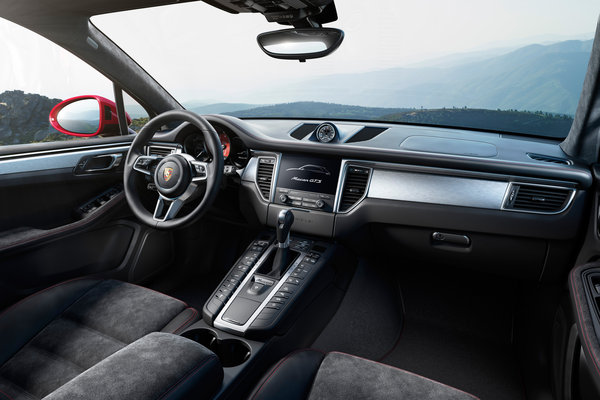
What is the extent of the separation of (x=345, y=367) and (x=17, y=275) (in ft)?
5.11

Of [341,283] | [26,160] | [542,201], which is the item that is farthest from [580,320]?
[26,160]

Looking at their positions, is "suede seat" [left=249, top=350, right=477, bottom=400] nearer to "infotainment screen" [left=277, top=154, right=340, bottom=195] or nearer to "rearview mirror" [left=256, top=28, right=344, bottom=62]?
"infotainment screen" [left=277, top=154, right=340, bottom=195]

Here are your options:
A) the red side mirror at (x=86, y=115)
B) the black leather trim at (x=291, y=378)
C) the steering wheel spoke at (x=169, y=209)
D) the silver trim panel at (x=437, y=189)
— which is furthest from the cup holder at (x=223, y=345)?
the red side mirror at (x=86, y=115)

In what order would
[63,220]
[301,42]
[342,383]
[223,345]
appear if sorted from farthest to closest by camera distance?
[63,220], [301,42], [223,345], [342,383]

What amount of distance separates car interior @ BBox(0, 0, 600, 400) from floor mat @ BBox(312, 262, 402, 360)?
0.01m

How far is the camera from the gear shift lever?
6.88ft

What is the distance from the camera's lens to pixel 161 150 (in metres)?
2.55

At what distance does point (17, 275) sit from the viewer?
191cm

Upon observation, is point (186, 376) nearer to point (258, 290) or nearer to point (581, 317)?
point (258, 290)

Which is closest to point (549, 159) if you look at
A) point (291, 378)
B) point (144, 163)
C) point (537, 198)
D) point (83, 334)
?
point (537, 198)

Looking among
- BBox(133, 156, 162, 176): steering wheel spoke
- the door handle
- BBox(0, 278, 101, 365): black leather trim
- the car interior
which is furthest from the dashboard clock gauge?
BBox(0, 278, 101, 365): black leather trim

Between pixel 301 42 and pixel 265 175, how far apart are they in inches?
31.6

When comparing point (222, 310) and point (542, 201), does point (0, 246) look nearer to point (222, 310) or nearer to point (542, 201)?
point (222, 310)

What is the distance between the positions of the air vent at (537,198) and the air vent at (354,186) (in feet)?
2.24
